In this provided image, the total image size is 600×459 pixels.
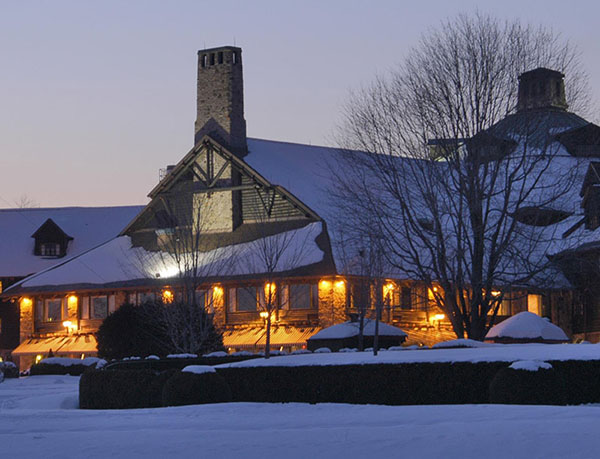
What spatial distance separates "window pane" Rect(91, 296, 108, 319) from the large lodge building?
65mm

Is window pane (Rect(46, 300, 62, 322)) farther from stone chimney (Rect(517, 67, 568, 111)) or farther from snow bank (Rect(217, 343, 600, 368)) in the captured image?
snow bank (Rect(217, 343, 600, 368))

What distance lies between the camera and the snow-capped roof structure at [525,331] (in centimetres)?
3491

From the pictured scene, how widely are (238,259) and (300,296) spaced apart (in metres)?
3.83

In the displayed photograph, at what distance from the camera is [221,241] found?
5866 cm

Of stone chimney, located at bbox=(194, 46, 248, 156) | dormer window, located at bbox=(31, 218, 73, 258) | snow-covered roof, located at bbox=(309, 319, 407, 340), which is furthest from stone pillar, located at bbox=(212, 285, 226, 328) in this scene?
dormer window, located at bbox=(31, 218, 73, 258)

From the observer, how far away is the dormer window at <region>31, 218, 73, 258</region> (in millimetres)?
71125

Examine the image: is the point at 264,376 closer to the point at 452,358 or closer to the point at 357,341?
the point at 452,358

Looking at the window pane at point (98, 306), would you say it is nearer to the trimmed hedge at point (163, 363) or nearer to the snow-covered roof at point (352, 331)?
the snow-covered roof at point (352, 331)

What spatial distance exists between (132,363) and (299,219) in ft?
65.5

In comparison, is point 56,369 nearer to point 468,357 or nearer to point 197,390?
point 197,390

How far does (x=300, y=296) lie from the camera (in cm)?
5488

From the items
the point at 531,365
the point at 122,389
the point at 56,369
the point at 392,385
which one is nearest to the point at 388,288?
the point at 56,369

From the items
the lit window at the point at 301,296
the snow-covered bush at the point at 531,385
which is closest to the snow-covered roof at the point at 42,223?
the lit window at the point at 301,296

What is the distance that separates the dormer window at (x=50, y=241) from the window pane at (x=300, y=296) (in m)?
22.9
